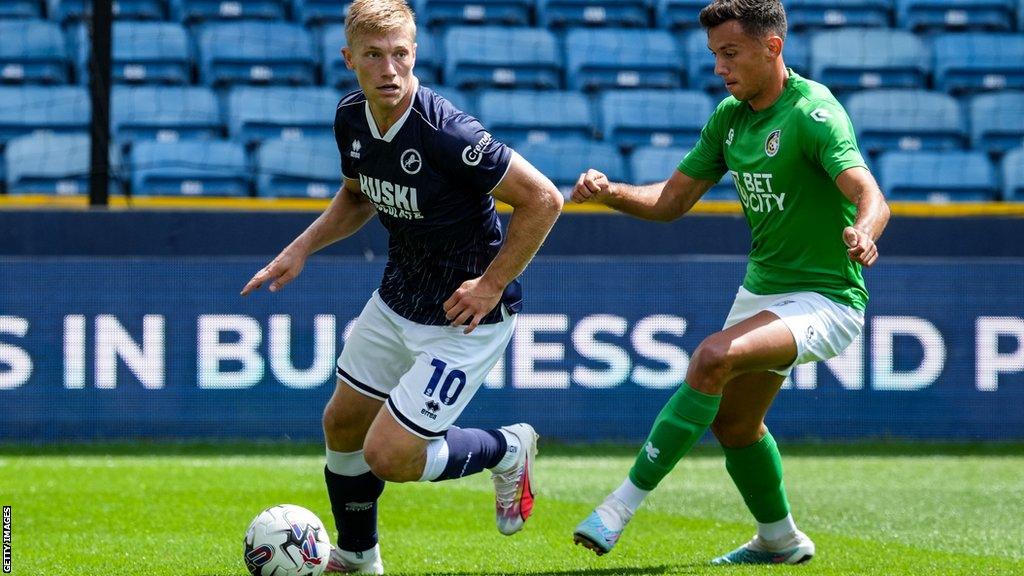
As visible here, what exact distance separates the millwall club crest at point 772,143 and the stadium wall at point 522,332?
193 inches

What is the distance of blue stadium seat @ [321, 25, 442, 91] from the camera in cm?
1298

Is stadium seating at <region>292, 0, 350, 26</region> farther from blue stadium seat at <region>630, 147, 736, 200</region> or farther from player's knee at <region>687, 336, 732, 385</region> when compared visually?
player's knee at <region>687, 336, 732, 385</region>

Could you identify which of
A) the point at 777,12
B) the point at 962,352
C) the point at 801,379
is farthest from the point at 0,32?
the point at 777,12

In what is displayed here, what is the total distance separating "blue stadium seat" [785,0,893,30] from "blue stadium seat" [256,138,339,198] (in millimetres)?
5089

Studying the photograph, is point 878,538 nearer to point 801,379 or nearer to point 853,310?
point 853,310

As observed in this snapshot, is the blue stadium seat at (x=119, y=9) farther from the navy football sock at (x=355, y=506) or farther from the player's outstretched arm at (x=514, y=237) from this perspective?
the player's outstretched arm at (x=514, y=237)

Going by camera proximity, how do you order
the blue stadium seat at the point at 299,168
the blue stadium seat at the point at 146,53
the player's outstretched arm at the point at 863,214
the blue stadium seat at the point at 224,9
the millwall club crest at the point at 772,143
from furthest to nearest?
the blue stadium seat at the point at 224,9 → the blue stadium seat at the point at 146,53 → the blue stadium seat at the point at 299,168 → the millwall club crest at the point at 772,143 → the player's outstretched arm at the point at 863,214

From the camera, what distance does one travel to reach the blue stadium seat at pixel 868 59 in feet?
44.2

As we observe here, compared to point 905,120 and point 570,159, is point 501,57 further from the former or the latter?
point 905,120

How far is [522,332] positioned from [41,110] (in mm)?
4936

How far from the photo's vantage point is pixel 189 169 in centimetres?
1141

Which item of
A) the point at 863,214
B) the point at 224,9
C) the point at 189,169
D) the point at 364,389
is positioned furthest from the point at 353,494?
the point at 224,9

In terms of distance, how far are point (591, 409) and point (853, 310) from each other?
4994 millimetres

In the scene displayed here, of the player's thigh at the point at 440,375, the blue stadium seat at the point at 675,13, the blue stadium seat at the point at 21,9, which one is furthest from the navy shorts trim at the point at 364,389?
the blue stadium seat at the point at 675,13
